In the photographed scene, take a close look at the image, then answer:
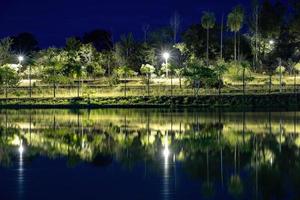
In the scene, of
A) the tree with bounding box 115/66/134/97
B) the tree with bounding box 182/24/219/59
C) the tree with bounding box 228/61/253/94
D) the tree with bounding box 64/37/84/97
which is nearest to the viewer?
the tree with bounding box 228/61/253/94

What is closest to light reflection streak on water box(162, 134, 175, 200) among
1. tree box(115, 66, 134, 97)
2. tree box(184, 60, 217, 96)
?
tree box(184, 60, 217, 96)

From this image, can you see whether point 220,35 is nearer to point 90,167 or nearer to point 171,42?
point 171,42

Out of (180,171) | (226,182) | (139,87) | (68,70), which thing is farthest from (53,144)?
(68,70)

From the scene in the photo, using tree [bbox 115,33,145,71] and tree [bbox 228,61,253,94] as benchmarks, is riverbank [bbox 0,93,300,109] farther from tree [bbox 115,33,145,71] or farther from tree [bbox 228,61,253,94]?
tree [bbox 115,33,145,71]

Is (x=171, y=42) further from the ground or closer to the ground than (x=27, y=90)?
further from the ground

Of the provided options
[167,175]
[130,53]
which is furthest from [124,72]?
[167,175]

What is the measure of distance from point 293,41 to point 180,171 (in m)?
68.4

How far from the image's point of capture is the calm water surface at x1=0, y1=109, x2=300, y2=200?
1546 centimetres

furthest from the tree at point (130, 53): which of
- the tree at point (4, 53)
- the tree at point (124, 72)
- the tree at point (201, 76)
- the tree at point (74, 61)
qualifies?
the tree at point (201, 76)

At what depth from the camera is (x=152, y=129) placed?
31.8 meters

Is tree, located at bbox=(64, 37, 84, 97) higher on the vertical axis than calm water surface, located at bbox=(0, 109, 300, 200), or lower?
higher

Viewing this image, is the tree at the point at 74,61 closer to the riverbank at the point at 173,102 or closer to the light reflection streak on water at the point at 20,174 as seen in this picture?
the riverbank at the point at 173,102

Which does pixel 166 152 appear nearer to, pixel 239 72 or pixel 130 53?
pixel 239 72

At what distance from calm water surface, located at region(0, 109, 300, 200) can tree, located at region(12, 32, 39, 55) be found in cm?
8816
